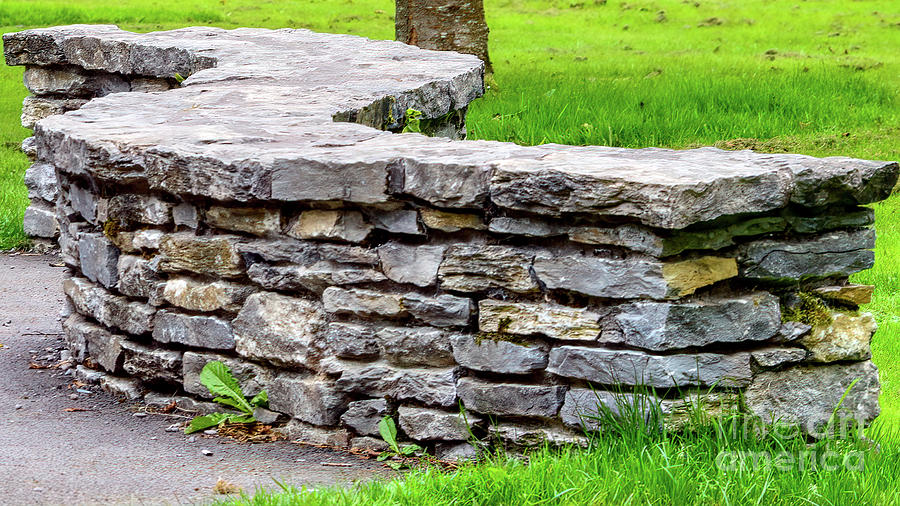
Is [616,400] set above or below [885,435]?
above

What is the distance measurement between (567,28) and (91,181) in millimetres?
15695

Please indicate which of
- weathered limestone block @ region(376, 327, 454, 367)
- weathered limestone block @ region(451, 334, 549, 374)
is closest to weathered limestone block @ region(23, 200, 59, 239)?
weathered limestone block @ region(376, 327, 454, 367)

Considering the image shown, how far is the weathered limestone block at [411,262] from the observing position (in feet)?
11.5

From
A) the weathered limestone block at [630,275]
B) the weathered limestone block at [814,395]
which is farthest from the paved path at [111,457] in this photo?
the weathered limestone block at [814,395]

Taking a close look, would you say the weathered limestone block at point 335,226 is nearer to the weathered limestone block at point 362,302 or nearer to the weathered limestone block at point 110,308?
the weathered limestone block at point 362,302

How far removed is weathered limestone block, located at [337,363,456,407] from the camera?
11.5ft

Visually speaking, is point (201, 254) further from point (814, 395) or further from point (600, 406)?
point (814, 395)

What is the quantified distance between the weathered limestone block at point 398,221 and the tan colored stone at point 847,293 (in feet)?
4.47

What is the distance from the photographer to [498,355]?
11.3 feet

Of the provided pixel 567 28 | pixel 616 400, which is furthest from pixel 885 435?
pixel 567 28

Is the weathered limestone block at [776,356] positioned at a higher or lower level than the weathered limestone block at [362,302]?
lower

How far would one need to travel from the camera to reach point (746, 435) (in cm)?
332

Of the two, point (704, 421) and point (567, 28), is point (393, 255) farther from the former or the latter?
point (567, 28)

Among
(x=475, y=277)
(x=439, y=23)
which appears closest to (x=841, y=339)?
(x=475, y=277)
